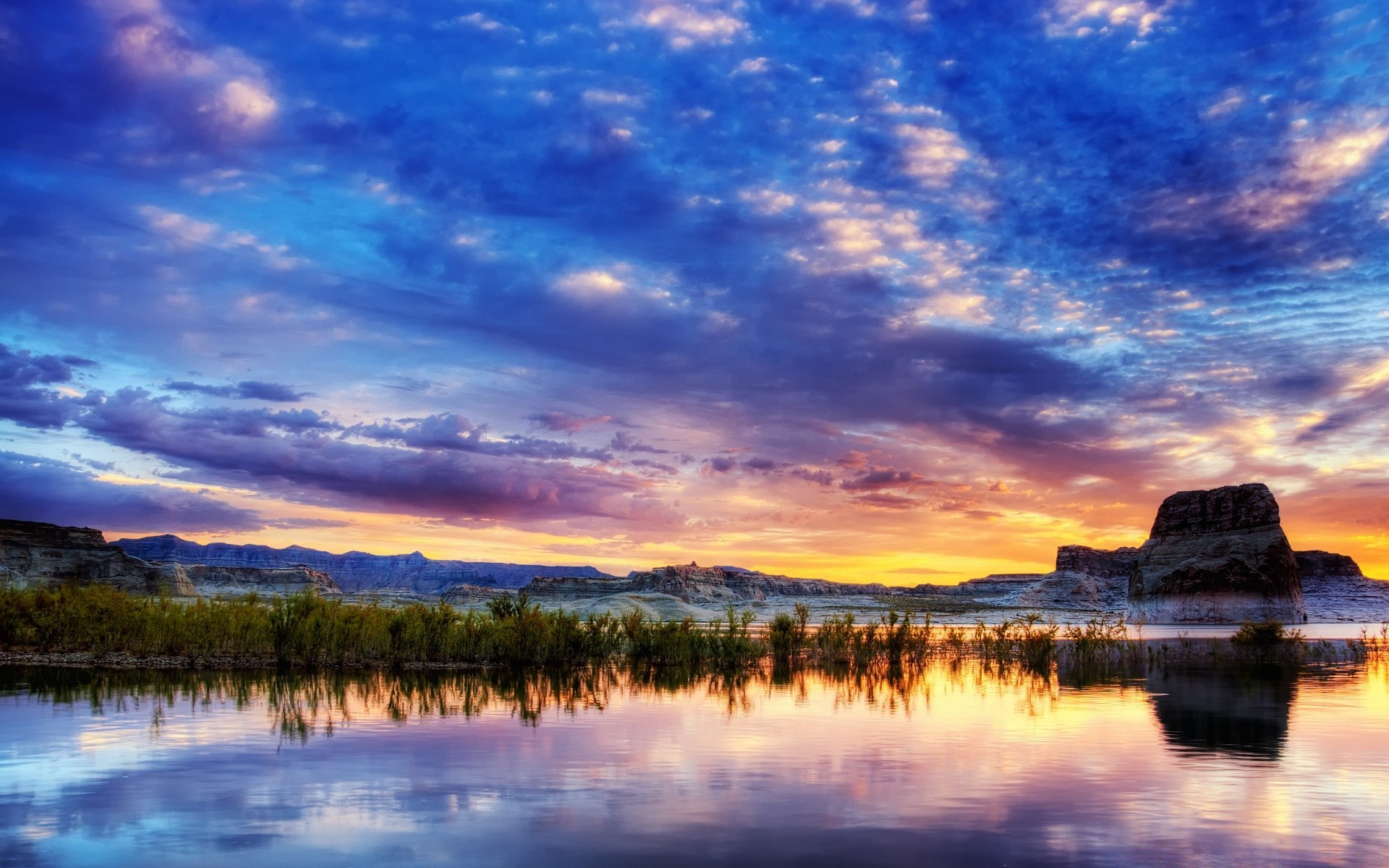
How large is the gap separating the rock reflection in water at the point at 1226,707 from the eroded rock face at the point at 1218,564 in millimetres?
58777

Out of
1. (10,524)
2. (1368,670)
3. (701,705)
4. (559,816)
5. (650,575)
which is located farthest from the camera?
(650,575)

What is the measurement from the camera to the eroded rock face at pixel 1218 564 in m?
87.2

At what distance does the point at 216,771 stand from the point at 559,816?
5064 millimetres

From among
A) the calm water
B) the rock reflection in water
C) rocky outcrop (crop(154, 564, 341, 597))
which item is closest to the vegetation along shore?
the rock reflection in water

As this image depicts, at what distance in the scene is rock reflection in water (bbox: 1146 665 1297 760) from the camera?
14.5 meters

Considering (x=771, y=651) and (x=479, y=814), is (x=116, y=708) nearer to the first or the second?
(x=479, y=814)

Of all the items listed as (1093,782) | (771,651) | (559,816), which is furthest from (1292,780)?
(771,651)

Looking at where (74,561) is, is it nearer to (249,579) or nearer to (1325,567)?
(249,579)

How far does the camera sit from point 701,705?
63.0ft

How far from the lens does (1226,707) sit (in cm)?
1906

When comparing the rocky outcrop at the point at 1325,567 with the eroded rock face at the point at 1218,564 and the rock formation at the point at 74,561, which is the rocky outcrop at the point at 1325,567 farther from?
the rock formation at the point at 74,561

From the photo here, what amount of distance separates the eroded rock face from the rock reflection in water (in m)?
58.8

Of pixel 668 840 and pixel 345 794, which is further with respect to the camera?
pixel 345 794

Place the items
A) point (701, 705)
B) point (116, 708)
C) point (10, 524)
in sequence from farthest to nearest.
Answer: point (10, 524) → point (701, 705) → point (116, 708)
